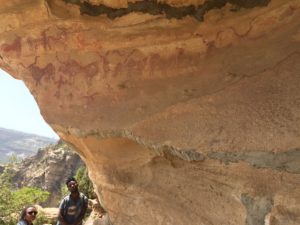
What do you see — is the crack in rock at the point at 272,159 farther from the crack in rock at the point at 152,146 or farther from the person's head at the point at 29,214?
the person's head at the point at 29,214

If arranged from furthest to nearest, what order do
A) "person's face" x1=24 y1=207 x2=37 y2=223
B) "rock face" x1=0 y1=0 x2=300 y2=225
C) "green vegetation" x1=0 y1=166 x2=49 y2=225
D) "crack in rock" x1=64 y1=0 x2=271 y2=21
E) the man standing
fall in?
"green vegetation" x1=0 y1=166 x2=49 y2=225, the man standing, "person's face" x1=24 y1=207 x2=37 y2=223, "crack in rock" x1=64 y1=0 x2=271 y2=21, "rock face" x1=0 y1=0 x2=300 y2=225

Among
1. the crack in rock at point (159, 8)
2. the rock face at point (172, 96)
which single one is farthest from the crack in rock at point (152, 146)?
the crack in rock at point (159, 8)

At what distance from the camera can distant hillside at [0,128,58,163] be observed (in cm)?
10097

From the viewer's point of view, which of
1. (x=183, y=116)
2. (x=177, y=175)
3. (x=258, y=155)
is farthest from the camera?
(x=177, y=175)

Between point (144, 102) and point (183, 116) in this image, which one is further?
point (144, 102)

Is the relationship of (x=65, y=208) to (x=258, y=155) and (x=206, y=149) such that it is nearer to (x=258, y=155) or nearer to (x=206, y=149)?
(x=206, y=149)

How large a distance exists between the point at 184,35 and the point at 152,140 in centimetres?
105

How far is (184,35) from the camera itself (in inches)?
159

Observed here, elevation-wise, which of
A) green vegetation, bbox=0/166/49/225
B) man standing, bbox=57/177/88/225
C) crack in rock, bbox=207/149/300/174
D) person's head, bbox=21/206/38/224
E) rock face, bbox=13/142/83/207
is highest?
crack in rock, bbox=207/149/300/174

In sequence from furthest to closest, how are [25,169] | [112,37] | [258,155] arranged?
[25,169]
[112,37]
[258,155]

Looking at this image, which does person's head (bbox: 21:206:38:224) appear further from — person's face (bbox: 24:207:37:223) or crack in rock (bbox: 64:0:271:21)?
crack in rock (bbox: 64:0:271:21)

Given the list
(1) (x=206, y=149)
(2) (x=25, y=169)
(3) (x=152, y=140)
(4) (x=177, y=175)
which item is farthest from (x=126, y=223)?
(2) (x=25, y=169)

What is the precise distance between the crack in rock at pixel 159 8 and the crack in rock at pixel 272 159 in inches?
58.4

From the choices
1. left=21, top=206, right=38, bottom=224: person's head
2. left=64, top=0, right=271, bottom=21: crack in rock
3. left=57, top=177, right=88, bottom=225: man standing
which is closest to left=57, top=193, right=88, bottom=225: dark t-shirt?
left=57, top=177, right=88, bottom=225: man standing
